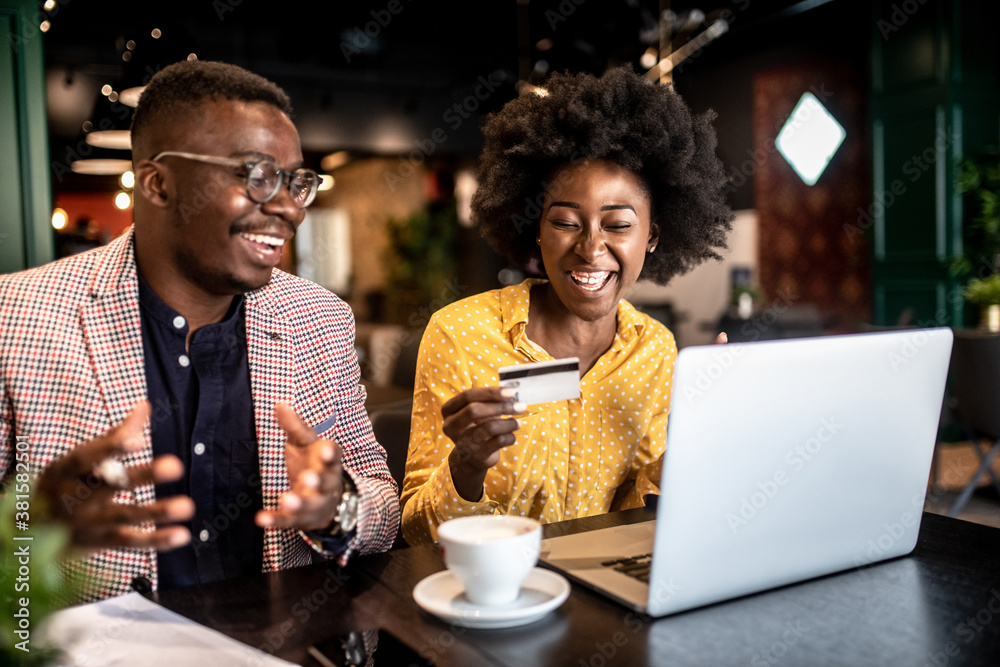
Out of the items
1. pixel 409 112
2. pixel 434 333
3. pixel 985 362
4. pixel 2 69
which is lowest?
pixel 985 362

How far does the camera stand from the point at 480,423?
4.16 feet

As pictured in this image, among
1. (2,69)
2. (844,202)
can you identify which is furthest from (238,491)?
(844,202)

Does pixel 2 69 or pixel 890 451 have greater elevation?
pixel 2 69

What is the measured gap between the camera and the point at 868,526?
3.58ft

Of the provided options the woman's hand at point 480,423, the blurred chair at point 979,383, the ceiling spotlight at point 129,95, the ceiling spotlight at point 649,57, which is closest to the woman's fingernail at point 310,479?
the woman's hand at point 480,423

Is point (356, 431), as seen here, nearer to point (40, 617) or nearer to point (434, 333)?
point (434, 333)

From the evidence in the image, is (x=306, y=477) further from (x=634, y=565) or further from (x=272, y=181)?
(x=272, y=181)

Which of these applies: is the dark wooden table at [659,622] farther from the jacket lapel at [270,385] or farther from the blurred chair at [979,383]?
the blurred chair at [979,383]

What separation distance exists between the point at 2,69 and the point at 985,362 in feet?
13.5

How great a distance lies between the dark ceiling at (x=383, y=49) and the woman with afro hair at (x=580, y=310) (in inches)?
180

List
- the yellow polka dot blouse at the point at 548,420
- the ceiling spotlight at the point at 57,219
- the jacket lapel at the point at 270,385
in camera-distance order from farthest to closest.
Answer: the ceiling spotlight at the point at 57,219, the yellow polka dot blouse at the point at 548,420, the jacket lapel at the point at 270,385

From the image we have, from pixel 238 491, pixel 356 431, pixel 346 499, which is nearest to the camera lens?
pixel 346 499

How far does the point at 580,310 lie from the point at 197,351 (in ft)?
2.68

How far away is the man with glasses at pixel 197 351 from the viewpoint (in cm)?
127
